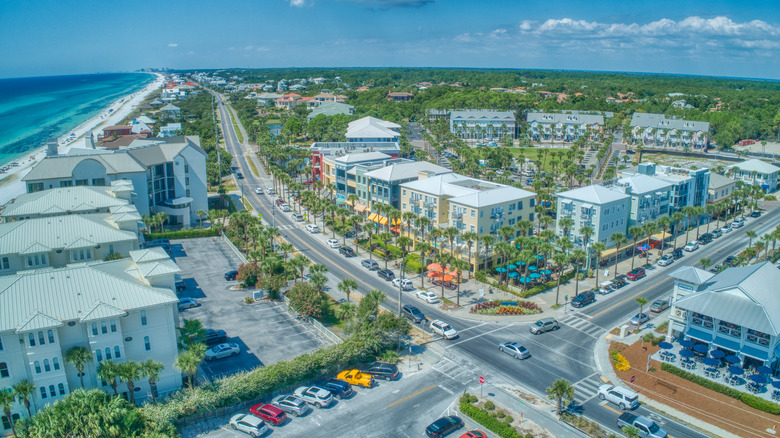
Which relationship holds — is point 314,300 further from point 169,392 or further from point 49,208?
point 49,208

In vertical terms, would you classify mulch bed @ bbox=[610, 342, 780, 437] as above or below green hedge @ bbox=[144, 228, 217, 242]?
below

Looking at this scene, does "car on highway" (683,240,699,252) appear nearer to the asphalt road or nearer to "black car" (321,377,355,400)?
the asphalt road

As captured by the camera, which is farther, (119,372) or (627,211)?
(627,211)

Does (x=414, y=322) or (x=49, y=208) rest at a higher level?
(x=49, y=208)

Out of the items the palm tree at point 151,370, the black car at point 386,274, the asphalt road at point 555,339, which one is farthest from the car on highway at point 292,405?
the black car at point 386,274

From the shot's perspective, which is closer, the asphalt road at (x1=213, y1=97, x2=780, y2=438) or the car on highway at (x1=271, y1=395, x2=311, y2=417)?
the car on highway at (x1=271, y1=395, x2=311, y2=417)

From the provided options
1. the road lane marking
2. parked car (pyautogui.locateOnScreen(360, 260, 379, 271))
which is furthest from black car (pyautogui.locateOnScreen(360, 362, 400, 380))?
parked car (pyautogui.locateOnScreen(360, 260, 379, 271))

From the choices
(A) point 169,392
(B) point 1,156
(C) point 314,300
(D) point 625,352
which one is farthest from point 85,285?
(B) point 1,156
